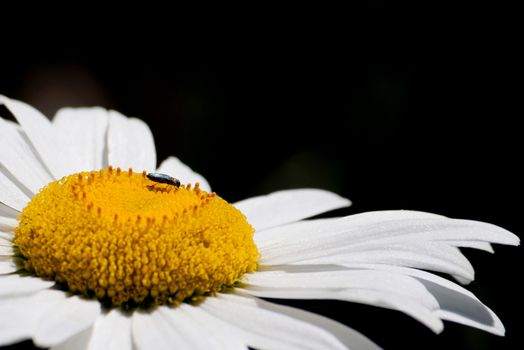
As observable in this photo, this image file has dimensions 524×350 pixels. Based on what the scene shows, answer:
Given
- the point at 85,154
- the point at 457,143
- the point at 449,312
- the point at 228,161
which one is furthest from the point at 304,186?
the point at 449,312

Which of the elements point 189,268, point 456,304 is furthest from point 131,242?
point 456,304

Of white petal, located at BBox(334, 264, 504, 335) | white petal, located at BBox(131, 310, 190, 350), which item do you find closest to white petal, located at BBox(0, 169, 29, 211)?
white petal, located at BBox(131, 310, 190, 350)

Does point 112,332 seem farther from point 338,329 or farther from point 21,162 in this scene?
point 21,162

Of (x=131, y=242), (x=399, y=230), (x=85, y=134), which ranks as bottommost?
(x=131, y=242)

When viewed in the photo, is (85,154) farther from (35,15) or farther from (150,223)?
(35,15)

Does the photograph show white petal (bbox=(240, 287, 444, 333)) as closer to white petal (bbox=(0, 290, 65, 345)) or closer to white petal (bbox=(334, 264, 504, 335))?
white petal (bbox=(334, 264, 504, 335))
